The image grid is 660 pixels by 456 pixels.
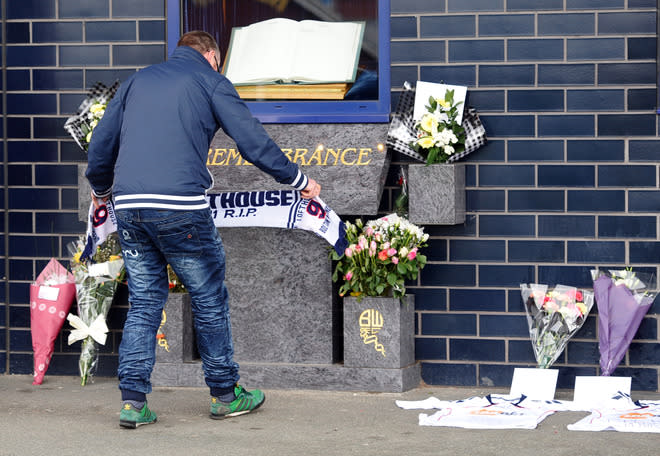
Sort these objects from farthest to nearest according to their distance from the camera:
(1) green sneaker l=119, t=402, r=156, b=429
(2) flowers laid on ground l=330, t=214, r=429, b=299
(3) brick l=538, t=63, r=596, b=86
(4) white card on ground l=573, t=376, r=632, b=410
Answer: (3) brick l=538, t=63, r=596, b=86 < (2) flowers laid on ground l=330, t=214, r=429, b=299 < (4) white card on ground l=573, t=376, r=632, b=410 < (1) green sneaker l=119, t=402, r=156, b=429

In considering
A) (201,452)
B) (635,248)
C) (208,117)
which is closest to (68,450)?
(201,452)

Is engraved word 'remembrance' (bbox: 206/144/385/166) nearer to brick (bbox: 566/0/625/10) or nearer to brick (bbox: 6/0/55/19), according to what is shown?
brick (bbox: 566/0/625/10)

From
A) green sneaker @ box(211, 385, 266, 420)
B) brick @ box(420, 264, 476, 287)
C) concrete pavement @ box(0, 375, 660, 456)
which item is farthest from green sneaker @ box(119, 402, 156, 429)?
brick @ box(420, 264, 476, 287)

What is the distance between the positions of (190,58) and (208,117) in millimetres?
339

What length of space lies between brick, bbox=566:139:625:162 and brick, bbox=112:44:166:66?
250 cm

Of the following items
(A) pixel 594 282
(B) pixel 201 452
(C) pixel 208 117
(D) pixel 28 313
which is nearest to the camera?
(B) pixel 201 452

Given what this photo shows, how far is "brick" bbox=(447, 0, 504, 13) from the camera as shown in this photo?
21.4 feet

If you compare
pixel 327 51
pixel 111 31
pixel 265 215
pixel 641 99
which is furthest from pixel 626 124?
pixel 111 31

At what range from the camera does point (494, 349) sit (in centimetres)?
657

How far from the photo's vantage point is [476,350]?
21.6ft

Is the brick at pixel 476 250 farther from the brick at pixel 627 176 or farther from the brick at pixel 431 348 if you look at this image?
the brick at pixel 627 176

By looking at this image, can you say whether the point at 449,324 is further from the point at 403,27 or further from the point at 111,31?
the point at 111,31

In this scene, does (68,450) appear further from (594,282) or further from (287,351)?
(594,282)

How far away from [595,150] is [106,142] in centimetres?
274
